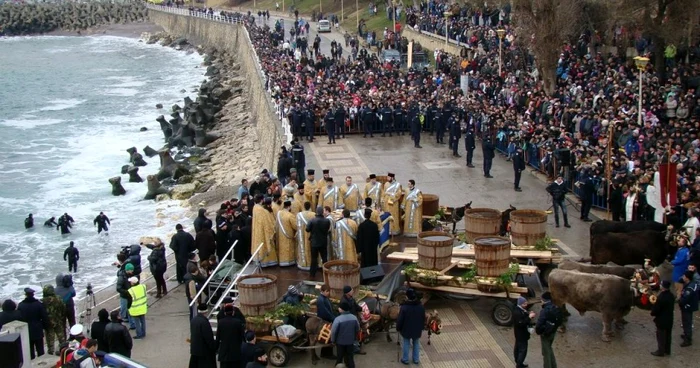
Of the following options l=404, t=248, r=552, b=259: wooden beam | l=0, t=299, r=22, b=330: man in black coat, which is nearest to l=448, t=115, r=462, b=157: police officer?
l=404, t=248, r=552, b=259: wooden beam

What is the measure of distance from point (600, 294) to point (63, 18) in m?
136

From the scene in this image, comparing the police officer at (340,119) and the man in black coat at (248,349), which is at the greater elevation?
the police officer at (340,119)

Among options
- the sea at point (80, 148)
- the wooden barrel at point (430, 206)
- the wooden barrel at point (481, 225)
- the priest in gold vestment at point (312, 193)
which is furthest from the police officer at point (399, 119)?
the wooden barrel at point (481, 225)

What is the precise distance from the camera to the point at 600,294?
14.8 metres

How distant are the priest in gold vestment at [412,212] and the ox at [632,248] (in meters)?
3.74

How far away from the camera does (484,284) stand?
15.6m

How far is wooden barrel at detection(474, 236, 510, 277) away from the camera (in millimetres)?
15695

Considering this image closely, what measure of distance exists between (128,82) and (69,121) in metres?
18.7

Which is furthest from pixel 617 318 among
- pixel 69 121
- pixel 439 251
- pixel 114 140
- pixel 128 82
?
pixel 128 82

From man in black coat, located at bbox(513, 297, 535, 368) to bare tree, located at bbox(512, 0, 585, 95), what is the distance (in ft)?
65.7

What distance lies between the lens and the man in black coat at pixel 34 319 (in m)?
15.1

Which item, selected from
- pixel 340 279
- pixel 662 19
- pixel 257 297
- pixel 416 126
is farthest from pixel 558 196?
pixel 662 19

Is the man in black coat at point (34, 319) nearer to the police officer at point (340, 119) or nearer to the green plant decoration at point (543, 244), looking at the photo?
the green plant decoration at point (543, 244)

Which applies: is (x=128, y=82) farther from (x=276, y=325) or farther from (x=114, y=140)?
(x=276, y=325)
